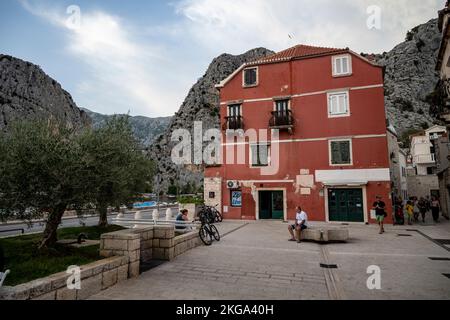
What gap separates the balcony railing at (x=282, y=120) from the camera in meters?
21.5

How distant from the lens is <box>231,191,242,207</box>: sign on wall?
75.2ft

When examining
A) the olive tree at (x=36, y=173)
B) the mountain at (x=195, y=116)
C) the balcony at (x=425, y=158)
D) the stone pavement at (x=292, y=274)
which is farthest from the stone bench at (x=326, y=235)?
the mountain at (x=195, y=116)

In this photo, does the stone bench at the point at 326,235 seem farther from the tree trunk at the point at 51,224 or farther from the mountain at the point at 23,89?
the mountain at the point at 23,89

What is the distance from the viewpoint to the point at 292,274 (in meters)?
7.21

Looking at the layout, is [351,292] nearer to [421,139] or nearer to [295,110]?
[295,110]

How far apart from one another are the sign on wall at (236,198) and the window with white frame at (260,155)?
2.74 meters

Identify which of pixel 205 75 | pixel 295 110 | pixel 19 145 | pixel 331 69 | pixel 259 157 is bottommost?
pixel 19 145

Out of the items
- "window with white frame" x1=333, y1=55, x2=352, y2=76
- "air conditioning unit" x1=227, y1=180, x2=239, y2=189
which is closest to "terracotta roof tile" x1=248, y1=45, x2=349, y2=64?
"window with white frame" x1=333, y1=55, x2=352, y2=76

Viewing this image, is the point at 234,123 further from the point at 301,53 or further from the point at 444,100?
the point at 444,100

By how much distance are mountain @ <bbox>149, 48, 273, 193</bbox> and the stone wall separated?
62.3 meters

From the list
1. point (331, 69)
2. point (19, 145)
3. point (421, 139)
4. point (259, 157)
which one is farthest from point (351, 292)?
point (421, 139)

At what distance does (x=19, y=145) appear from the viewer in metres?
6.63

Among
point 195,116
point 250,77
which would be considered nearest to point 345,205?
point 250,77
